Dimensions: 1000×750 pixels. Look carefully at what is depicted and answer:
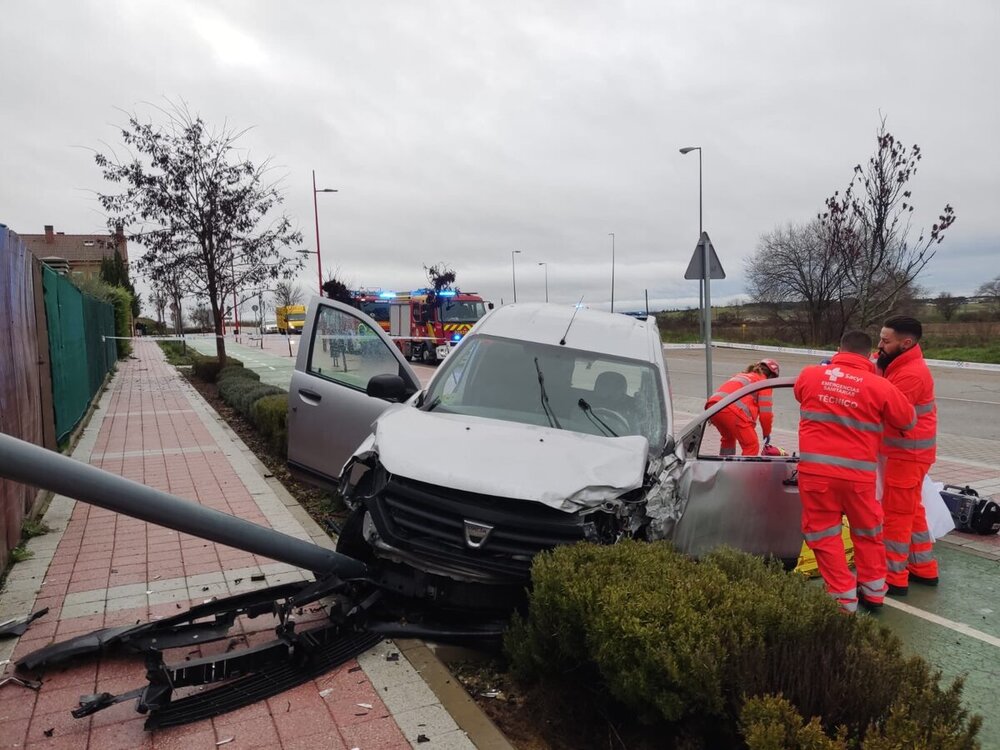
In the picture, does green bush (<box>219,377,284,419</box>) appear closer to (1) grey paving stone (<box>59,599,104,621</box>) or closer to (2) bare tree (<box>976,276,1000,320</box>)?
(1) grey paving stone (<box>59,599,104,621</box>)

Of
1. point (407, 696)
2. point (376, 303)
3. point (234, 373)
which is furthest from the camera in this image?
point (376, 303)

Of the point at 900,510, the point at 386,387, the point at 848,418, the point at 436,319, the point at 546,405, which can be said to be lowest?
the point at 900,510

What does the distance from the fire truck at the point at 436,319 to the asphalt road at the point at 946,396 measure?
8171 mm

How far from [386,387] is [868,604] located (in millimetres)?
3568

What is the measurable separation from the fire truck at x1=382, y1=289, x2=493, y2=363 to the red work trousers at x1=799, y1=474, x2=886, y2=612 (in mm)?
21815

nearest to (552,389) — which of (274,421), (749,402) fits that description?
(749,402)

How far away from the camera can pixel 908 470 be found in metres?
4.88

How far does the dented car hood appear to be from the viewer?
3.36 meters

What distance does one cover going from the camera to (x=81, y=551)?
518 centimetres

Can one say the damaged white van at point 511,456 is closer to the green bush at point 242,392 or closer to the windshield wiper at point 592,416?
the windshield wiper at point 592,416

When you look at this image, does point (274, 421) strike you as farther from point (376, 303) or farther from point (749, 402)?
point (376, 303)

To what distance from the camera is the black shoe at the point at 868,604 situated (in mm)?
4578

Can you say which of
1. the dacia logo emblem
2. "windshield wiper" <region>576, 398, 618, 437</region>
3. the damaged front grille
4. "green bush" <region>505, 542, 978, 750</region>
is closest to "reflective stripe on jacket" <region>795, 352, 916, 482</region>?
"windshield wiper" <region>576, 398, 618, 437</region>

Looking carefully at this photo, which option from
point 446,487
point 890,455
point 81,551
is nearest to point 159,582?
point 81,551
